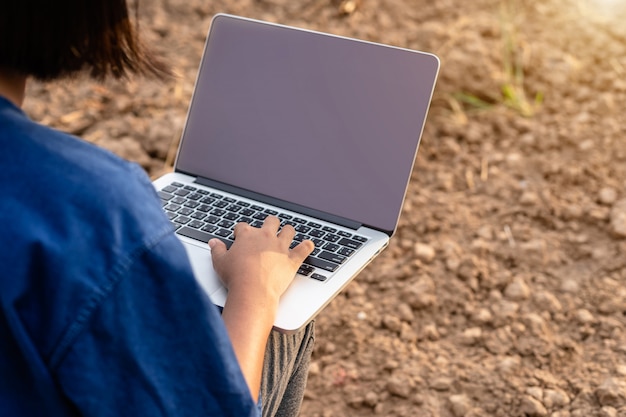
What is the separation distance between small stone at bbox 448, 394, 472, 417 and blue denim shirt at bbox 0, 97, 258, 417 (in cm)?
101

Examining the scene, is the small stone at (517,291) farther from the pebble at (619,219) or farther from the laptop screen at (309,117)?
the laptop screen at (309,117)

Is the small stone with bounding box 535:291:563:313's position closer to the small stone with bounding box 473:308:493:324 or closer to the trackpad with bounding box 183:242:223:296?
the small stone with bounding box 473:308:493:324

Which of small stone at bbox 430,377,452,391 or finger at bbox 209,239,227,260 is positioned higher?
finger at bbox 209,239,227,260

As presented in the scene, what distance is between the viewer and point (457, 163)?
2422 millimetres

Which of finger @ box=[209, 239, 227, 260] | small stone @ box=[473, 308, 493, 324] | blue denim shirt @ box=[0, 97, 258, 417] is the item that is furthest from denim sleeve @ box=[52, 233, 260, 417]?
small stone @ box=[473, 308, 493, 324]

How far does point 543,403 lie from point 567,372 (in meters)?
0.12

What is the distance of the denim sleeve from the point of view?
70 centimetres

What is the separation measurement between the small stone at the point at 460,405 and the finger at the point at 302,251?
2.14ft

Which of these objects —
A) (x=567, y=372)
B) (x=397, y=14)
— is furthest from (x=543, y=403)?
(x=397, y=14)

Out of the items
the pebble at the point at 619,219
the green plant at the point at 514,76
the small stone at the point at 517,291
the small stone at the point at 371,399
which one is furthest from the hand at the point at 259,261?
the green plant at the point at 514,76

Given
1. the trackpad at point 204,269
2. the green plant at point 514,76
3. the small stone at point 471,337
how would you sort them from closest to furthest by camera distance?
the trackpad at point 204,269 → the small stone at point 471,337 → the green plant at point 514,76

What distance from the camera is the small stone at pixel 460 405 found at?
1652 millimetres

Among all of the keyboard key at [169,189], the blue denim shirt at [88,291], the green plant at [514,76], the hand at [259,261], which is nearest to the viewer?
the blue denim shirt at [88,291]

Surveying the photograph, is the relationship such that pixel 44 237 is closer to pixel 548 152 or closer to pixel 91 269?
pixel 91 269
